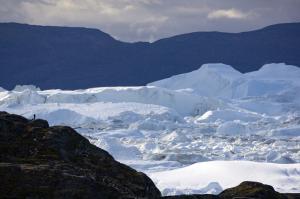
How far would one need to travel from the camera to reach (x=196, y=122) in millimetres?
64688

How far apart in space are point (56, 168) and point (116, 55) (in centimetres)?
16633

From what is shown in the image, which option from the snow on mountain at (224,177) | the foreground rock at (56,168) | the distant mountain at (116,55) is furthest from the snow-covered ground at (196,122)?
the distant mountain at (116,55)

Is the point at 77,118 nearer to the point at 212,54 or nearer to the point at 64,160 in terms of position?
the point at 64,160

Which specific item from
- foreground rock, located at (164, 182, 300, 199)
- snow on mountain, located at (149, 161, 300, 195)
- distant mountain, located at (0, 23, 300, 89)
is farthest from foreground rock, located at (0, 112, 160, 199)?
distant mountain, located at (0, 23, 300, 89)

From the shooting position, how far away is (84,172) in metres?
4.80

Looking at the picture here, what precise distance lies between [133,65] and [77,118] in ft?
356

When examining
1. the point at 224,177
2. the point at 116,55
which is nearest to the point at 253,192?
the point at 224,177

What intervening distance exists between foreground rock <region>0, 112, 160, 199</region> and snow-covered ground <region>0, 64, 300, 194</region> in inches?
621

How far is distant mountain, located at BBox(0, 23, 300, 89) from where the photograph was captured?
158m

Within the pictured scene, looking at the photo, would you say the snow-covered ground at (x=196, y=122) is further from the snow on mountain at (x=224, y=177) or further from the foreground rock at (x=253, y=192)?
the foreground rock at (x=253, y=192)

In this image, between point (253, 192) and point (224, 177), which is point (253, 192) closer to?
point (253, 192)

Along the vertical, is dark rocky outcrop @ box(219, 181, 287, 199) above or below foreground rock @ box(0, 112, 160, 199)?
below

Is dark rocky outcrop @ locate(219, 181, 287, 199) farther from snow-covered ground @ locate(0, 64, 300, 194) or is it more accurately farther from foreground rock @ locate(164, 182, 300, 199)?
snow-covered ground @ locate(0, 64, 300, 194)

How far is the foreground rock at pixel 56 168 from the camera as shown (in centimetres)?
433
